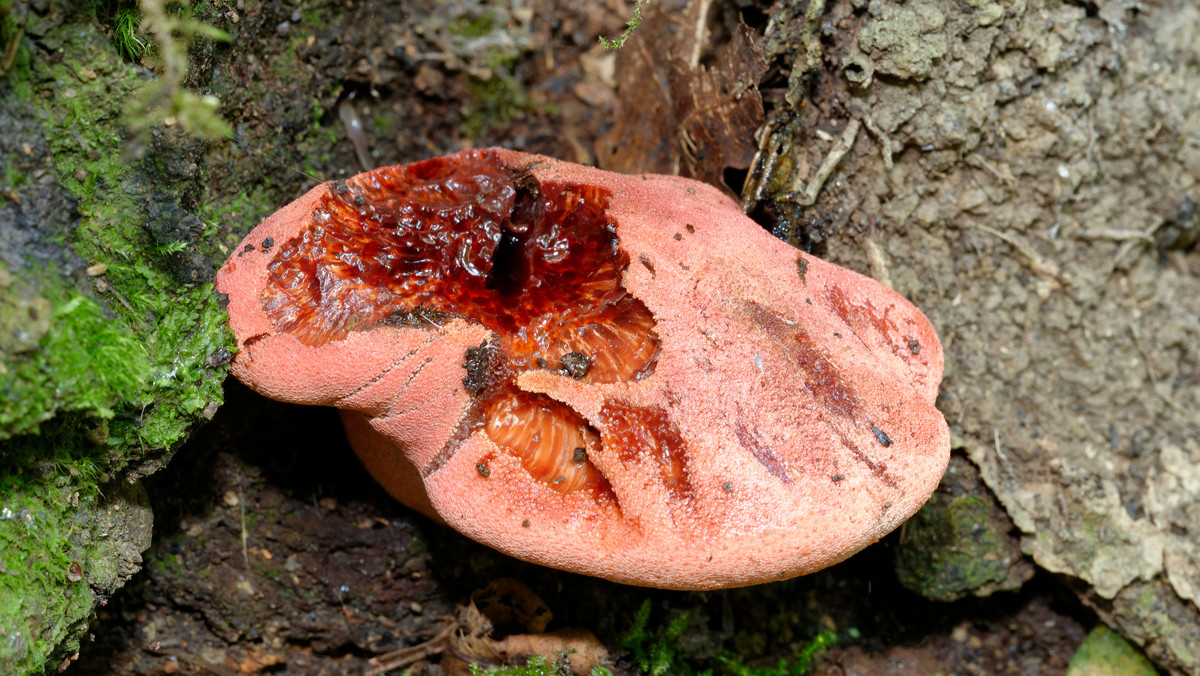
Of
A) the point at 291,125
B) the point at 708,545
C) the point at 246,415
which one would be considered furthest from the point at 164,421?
the point at 708,545

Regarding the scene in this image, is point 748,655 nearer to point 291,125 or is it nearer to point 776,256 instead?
point 776,256

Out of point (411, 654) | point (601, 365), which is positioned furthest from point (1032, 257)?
point (411, 654)

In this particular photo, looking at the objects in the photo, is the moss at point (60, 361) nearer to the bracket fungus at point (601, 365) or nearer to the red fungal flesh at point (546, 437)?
the bracket fungus at point (601, 365)

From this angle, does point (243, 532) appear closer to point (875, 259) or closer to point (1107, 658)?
point (875, 259)

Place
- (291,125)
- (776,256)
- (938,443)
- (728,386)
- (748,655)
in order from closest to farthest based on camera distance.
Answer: (728,386), (938,443), (776,256), (291,125), (748,655)

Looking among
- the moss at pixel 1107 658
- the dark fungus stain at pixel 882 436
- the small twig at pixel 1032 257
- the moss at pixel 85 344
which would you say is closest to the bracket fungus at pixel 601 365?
the dark fungus stain at pixel 882 436

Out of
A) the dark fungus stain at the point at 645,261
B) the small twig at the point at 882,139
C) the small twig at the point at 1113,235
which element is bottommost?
the small twig at the point at 1113,235

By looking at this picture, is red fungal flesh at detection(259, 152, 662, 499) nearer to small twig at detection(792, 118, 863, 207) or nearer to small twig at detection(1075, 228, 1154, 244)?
small twig at detection(792, 118, 863, 207)
